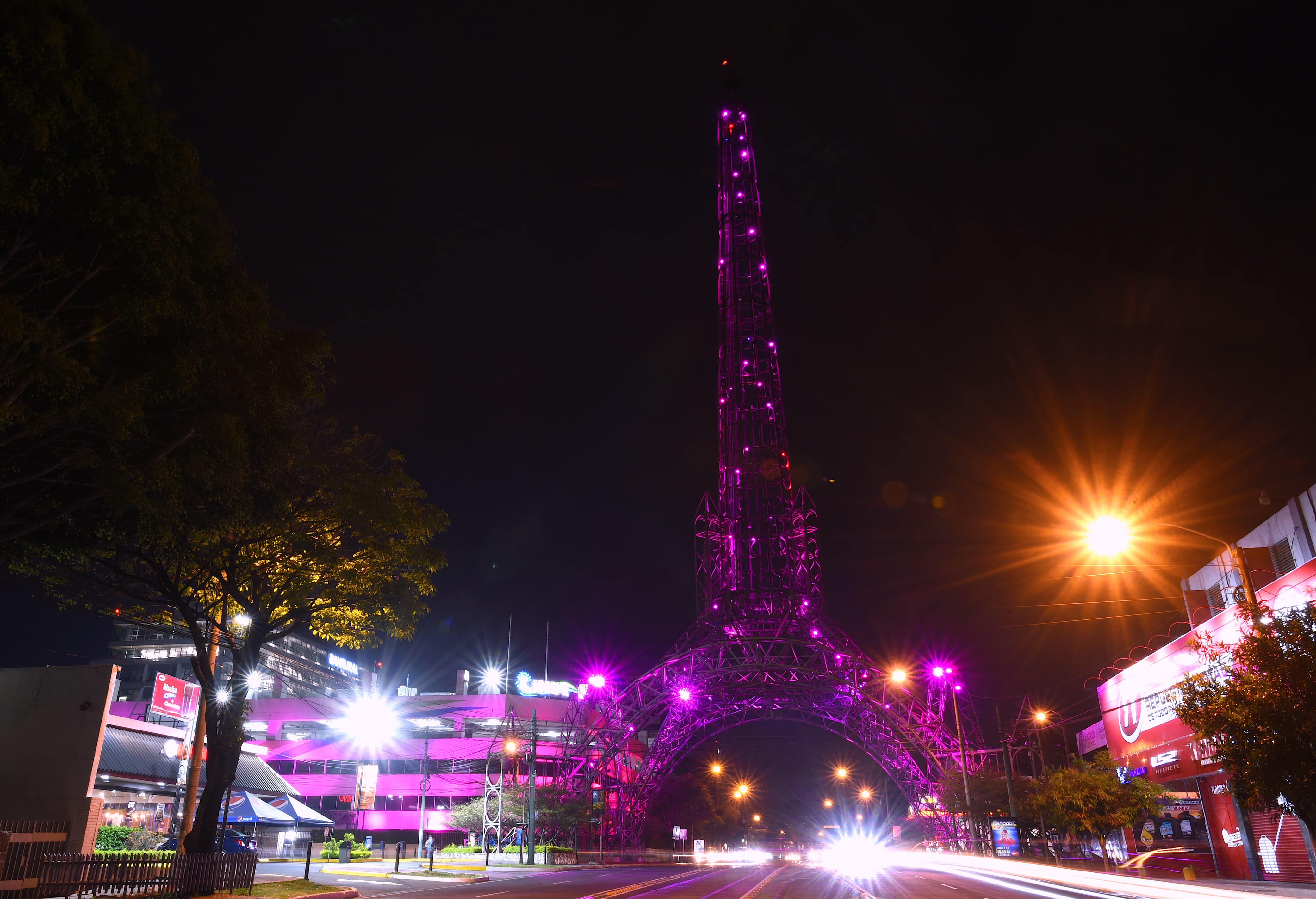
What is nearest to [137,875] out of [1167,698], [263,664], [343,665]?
[1167,698]

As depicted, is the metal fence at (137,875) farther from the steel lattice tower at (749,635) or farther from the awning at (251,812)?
the steel lattice tower at (749,635)

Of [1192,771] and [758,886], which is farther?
[1192,771]

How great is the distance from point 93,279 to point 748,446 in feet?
181

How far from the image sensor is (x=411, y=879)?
1165 inches

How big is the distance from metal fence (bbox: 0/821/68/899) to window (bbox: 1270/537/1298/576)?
1819 inches

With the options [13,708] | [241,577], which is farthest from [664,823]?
[241,577]

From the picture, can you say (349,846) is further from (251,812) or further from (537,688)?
(537,688)

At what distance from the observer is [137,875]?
16.2 metres

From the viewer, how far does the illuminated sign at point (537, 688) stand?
309ft

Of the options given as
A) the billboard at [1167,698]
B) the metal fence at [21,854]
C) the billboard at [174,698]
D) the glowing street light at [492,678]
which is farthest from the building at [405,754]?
the metal fence at [21,854]

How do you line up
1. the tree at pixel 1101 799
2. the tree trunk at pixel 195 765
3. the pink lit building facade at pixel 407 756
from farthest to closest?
1. the pink lit building facade at pixel 407 756
2. the tree at pixel 1101 799
3. the tree trunk at pixel 195 765

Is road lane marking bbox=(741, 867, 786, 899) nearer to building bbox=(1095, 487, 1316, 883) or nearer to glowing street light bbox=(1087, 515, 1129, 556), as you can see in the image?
building bbox=(1095, 487, 1316, 883)

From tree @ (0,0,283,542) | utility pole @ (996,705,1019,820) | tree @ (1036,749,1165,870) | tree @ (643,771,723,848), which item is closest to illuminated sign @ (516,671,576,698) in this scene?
tree @ (643,771,723,848)

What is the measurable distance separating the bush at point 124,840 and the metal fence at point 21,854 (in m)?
16.1
